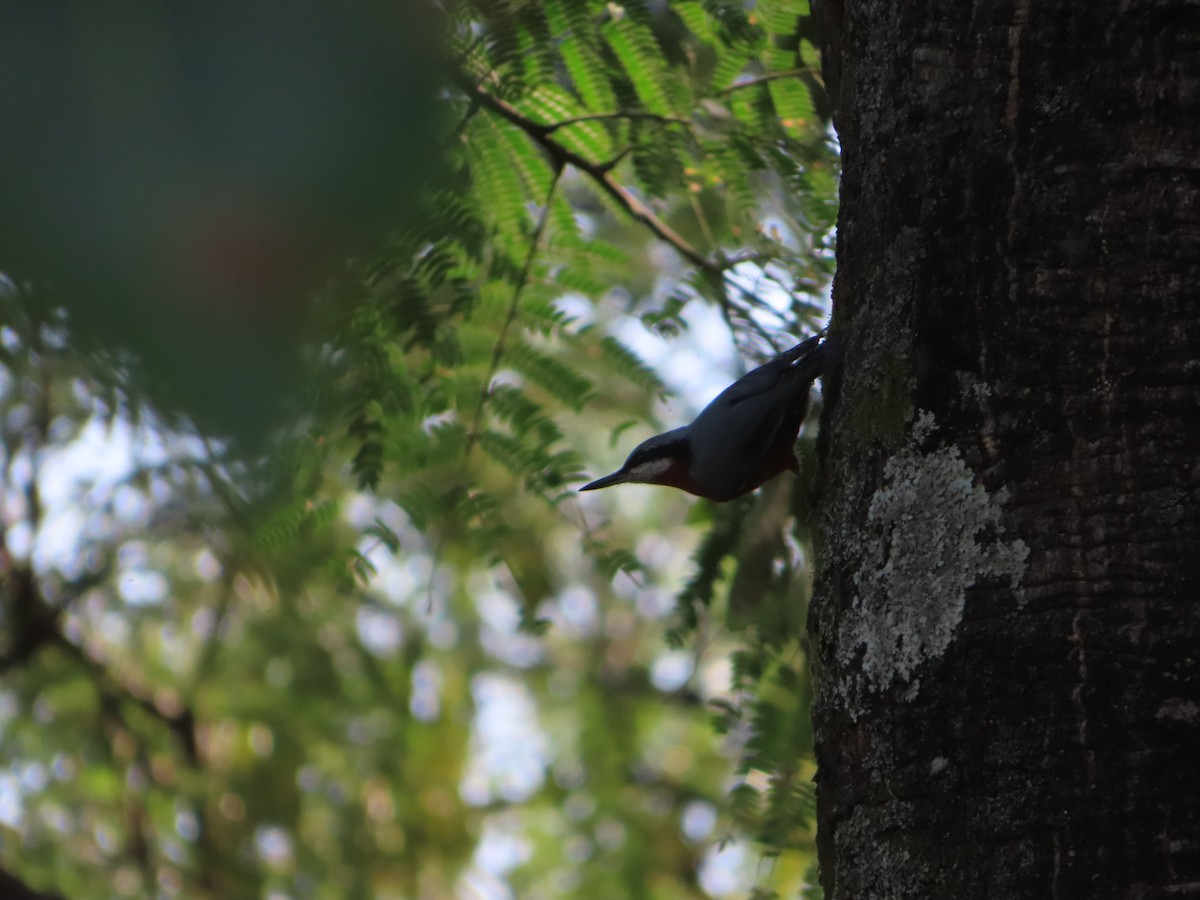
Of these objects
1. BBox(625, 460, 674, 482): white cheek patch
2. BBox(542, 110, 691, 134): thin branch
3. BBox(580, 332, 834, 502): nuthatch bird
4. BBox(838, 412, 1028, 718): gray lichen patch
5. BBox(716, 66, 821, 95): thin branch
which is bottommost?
BBox(625, 460, 674, 482): white cheek patch

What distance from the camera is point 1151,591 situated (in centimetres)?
186

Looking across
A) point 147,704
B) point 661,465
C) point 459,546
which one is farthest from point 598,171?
point 147,704

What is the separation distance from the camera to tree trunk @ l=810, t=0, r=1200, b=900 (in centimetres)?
181

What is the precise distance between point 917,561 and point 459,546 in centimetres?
509

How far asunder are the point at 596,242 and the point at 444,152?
3770 millimetres

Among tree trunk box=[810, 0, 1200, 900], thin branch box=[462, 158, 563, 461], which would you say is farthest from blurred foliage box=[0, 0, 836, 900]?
tree trunk box=[810, 0, 1200, 900]

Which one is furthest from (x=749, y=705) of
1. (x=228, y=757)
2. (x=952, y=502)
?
(x=228, y=757)

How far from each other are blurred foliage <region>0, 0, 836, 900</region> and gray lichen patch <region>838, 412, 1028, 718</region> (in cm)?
99

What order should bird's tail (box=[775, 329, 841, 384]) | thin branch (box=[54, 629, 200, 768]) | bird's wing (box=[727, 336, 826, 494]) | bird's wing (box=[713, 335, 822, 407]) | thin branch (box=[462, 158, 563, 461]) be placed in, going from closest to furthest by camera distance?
bird's tail (box=[775, 329, 841, 384]), bird's wing (box=[713, 335, 822, 407]), bird's wing (box=[727, 336, 826, 494]), thin branch (box=[462, 158, 563, 461]), thin branch (box=[54, 629, 200, 768])

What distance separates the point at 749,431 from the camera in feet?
12.7

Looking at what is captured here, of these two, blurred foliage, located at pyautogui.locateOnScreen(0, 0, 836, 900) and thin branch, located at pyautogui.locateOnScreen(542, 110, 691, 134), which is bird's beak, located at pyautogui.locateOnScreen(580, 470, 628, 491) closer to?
blurred foliage, located at pyautogui.locateOnScreen(0, 0, 836, 900)

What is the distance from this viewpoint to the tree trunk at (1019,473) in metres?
1.81

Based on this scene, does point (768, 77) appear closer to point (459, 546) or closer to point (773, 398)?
point (773, 398)

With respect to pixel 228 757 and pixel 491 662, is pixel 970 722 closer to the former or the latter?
pixel 228 757
